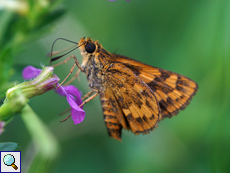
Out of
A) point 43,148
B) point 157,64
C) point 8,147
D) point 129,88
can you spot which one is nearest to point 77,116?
point 8,147

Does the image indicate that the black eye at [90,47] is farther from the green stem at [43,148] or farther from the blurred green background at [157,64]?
the green stem at [43,148]

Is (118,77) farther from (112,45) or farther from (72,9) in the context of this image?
(72,9)

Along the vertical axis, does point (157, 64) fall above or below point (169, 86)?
above

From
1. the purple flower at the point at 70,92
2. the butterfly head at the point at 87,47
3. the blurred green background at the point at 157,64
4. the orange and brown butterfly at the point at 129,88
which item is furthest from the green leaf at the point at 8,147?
the butterfly head at the point at 87,47

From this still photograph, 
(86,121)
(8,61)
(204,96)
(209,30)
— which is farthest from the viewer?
(209,30)

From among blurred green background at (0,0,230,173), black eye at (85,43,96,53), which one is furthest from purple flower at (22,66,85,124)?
black eye at (85,43,96,53)

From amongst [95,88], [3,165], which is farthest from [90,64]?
[3,165]

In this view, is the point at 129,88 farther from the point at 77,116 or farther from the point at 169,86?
the point at 77,116
